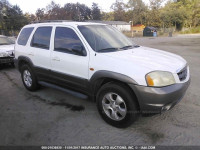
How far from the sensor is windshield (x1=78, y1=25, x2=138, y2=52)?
3.47 m

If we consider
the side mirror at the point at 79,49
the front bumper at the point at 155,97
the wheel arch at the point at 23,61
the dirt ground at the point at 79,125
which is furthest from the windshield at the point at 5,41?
the front bumper at the point at 155,97

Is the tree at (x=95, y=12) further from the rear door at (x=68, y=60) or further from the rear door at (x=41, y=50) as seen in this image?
the rear door at (x=68, y=60)

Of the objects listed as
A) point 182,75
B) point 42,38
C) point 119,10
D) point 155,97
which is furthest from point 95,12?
point 155,97

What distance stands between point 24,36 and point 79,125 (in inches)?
124

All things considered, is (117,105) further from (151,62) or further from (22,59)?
(22,59)

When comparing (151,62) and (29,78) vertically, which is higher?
(151,62)

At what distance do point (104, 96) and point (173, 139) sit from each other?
4.28 ft

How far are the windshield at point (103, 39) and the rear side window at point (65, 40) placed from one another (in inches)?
7.7

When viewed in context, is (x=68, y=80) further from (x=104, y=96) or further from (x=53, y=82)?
(x=104, y=96)

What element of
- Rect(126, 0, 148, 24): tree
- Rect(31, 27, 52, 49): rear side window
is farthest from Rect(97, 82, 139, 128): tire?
Rect(126, 0, 148, 24): tree

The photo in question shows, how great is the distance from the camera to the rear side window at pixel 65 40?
142 inches

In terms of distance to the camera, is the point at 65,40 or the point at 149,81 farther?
the point at 65,40

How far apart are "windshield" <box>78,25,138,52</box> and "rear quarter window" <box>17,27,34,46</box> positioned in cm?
193

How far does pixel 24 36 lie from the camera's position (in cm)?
503
